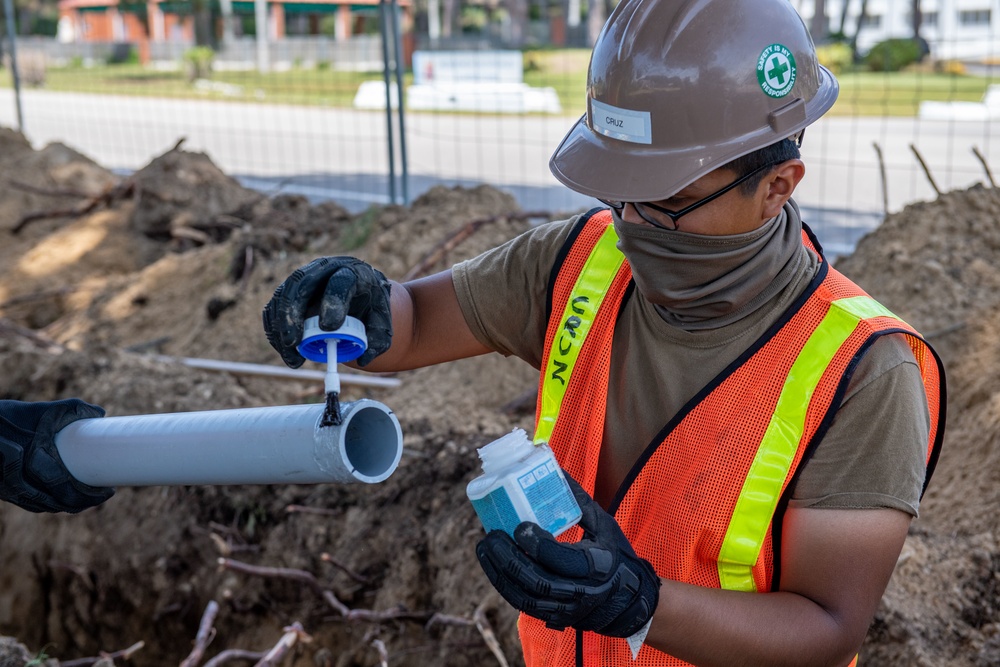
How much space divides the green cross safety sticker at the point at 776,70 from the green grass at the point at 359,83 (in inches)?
111

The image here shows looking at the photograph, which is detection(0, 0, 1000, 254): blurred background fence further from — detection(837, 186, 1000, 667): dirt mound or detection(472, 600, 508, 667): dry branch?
detection(472, 600, 508, 667): dry branch

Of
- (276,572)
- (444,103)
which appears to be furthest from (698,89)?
(444,103)

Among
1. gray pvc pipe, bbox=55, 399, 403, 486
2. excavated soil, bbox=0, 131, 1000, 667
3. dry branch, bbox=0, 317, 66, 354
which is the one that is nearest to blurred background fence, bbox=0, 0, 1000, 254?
excavated soil, bbox=0, 131, 1000, 667

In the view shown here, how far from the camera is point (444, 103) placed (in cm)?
886

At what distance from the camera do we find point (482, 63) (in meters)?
8.68

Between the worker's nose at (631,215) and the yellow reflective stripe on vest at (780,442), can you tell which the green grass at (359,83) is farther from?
the yellow reflective stripe on vest at (780,442)

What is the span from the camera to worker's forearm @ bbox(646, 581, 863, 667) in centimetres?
171

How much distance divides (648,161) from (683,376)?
1.37ft

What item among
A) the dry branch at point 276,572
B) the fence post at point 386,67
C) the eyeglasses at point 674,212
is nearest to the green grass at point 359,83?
the fence post at point 386,67

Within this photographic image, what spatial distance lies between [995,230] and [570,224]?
11.4 feet

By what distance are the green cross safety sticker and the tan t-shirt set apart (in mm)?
338

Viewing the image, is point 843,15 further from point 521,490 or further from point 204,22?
point 521,490

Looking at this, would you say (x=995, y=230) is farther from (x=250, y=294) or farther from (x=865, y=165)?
(x=865, y=165)

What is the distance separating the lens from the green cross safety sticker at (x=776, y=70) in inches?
73.7
